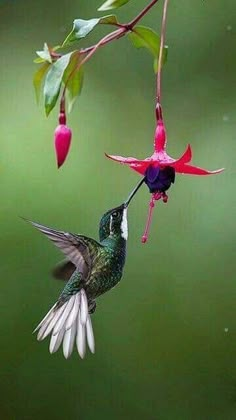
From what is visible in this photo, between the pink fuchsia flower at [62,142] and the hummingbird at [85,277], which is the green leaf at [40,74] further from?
the hummingbird at [85,277]

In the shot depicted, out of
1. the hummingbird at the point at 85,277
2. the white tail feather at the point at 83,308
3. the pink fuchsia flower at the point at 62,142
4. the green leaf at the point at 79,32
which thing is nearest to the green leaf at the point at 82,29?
the green leaf at the point at 79,32

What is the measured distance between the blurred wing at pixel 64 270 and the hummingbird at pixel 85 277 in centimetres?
3

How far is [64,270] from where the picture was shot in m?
1.12

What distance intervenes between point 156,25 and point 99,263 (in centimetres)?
103

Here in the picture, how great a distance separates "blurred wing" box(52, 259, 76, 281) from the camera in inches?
43.6

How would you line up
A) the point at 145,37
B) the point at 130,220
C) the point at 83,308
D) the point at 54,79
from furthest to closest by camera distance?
1. the point at 130,220
2. the point at 83,308
3. the point at 145,37
4. the point at 54,79

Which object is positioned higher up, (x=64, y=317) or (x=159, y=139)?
(x=159, y=139)

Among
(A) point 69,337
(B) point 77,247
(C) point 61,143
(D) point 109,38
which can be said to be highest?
(D) point 109,38

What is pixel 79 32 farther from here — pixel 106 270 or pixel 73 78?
pixel 106 270

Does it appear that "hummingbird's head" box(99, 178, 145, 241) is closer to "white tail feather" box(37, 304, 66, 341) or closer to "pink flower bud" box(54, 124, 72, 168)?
"white tail feather" box(37, 304, 66, 341)

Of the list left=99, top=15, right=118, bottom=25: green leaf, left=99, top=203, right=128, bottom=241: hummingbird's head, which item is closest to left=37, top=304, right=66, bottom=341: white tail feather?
left=99, top=203, right=128, bottom=241: hummingbird's head

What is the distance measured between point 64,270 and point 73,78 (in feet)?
1.28

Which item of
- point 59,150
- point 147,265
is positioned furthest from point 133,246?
point 59,150

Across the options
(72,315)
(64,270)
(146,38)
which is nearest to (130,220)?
(64,270)
